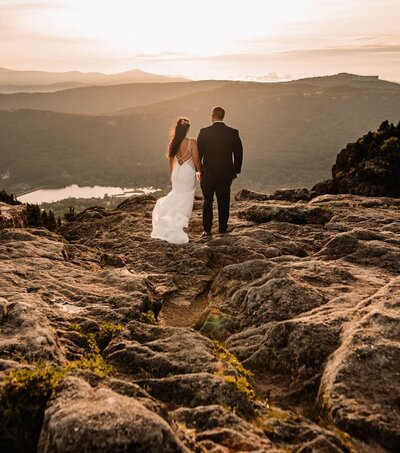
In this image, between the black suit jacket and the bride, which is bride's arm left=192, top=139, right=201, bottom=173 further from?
the black suit jacket

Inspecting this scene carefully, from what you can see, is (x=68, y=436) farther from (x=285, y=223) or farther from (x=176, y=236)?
(x=285, y=223)

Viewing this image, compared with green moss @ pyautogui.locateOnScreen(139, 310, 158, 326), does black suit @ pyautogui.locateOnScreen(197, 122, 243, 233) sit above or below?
above

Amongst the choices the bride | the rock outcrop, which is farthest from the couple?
the rock outcrop

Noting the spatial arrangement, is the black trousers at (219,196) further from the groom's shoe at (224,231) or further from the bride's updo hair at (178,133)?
the bride's updo hair at (178,133)

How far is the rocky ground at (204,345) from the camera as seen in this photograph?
177 inches

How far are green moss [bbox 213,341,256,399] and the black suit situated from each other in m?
7.45

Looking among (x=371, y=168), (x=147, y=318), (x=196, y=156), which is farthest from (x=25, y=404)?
(x=371, y=168)

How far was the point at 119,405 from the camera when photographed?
430cm

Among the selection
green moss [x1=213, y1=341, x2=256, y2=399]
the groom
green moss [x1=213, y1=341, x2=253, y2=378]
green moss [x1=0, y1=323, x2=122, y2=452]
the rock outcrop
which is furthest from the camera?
the rock outcrop

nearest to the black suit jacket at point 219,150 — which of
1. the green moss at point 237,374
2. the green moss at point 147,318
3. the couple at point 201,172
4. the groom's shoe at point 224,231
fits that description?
the couple at point 201,172

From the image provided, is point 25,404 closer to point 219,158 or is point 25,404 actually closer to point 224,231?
point 219,158

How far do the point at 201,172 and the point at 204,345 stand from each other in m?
Result: 8.36

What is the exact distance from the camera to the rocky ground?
14.8 feet

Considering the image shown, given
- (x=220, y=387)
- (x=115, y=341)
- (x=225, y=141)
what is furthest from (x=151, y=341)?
(x=225, y=141)
